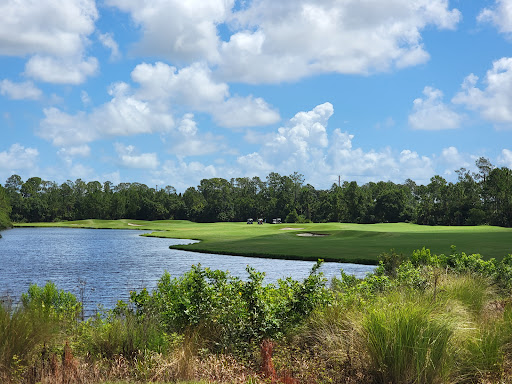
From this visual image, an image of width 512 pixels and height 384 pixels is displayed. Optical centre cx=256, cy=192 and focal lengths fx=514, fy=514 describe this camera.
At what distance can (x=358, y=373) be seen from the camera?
6.78 meters

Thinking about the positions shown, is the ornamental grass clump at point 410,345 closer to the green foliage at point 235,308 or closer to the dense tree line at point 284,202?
the green foliage at point 235,308

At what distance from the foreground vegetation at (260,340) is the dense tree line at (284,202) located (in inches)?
3468

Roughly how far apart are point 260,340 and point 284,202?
11705cm

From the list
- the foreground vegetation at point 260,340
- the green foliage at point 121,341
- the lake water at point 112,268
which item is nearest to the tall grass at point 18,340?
the foreground vegetation at point 260,340

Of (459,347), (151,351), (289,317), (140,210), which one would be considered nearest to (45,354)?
(151,351)

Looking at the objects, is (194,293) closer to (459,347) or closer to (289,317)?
(289,317)

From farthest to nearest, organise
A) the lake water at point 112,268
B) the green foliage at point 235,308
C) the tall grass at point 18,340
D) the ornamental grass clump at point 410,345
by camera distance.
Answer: the lake water at point 112,268 < the green foliage at point 235,308 < the tall grass at point 18,340 < the ornamental grass clump at point 410,345

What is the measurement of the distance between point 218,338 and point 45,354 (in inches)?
103

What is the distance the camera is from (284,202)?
410 ft

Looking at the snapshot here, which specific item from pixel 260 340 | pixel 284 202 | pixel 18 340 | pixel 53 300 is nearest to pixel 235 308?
pixel 260 340

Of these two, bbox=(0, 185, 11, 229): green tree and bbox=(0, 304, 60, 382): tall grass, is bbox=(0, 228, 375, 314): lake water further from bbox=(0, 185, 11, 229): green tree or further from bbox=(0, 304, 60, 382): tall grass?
bbox=(0, 185, 11, 229): green tree

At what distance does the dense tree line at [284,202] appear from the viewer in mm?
94938

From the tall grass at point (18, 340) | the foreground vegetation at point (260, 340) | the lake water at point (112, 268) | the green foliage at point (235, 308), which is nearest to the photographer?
the foreground vegetation at point (260, 340)

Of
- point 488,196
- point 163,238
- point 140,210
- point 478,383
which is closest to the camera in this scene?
point 478,383
